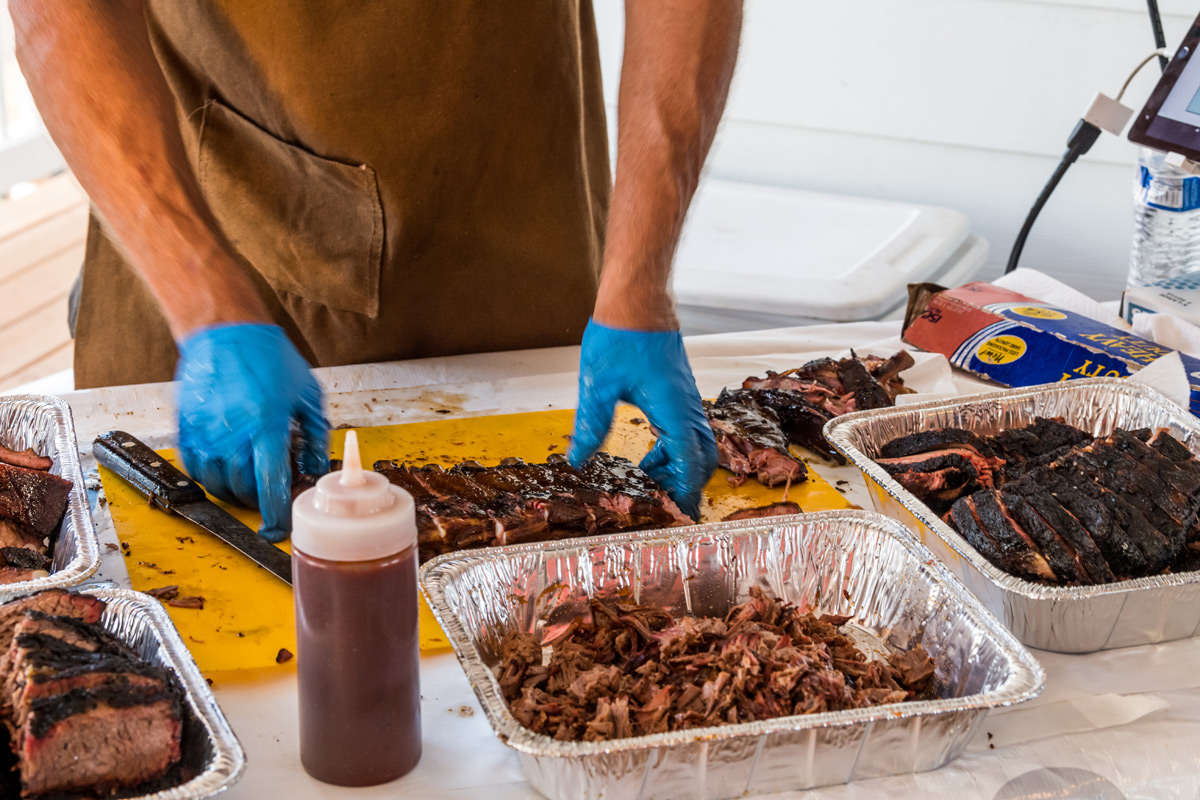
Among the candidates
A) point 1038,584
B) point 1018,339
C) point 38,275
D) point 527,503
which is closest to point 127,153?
point 527,503

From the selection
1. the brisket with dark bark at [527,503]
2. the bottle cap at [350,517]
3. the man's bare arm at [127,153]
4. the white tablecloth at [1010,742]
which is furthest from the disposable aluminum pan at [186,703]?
the man's bare arm at [127,153]

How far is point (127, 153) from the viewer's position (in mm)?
2197

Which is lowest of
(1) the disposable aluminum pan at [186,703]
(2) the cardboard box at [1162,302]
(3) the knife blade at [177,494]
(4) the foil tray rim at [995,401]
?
(3) the knife blade at [177,494]

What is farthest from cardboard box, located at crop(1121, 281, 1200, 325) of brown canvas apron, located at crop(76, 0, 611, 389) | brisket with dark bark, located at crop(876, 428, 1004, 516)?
brown canvas apron, located at crop(76, 0, 611, 389)

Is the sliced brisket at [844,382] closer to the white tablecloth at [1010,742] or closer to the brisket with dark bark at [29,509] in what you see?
the white tablecloth at [1010,742]

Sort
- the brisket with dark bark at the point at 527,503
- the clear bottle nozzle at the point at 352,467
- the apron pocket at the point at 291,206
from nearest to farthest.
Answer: the clear bottle nozzle at the point at 352,467 → the brisket with dark bark at the point at 527,503 → the apron pocket at the point at 291,206

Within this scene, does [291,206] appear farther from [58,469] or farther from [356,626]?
[356,626]

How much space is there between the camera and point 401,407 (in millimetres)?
2727

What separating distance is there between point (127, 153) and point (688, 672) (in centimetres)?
151

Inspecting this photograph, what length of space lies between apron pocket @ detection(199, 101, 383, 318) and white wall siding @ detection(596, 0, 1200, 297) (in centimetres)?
234

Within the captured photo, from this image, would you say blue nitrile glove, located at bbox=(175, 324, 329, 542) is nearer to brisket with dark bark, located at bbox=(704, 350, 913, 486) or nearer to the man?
the man

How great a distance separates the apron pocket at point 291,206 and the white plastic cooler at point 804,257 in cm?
105

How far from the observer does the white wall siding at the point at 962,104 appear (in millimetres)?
4707

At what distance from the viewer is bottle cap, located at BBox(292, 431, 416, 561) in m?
1.25
